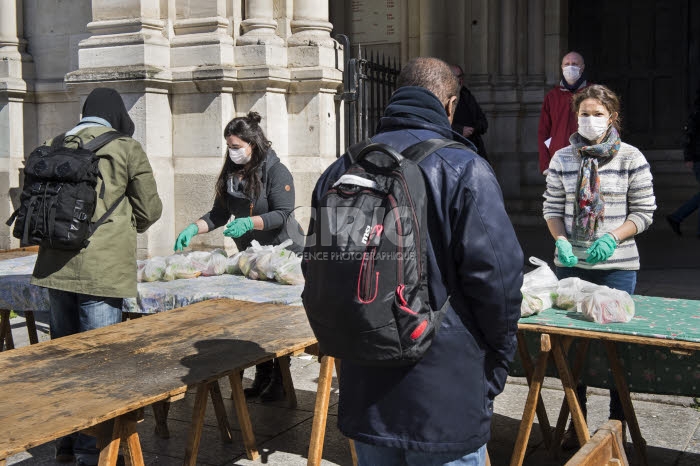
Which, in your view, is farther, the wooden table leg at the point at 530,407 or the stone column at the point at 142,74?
the stone column at the point at 142,74

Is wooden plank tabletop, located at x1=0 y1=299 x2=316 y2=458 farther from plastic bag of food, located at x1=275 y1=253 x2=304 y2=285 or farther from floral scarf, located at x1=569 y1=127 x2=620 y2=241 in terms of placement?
floral scarf, located at x1=569 y1=127 x2=620 y2=241

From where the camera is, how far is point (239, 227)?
544 centimetres

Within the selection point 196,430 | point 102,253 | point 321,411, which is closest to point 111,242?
point 102,253

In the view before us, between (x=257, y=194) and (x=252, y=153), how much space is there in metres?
0.24

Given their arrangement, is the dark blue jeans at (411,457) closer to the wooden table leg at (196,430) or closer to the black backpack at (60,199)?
the wooden table leg at (196,430)

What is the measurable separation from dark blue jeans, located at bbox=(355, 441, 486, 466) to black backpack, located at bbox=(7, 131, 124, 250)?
2.02 m

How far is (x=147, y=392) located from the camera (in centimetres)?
326

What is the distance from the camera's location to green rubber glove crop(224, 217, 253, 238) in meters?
5.44

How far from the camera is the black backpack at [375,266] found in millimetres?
2566

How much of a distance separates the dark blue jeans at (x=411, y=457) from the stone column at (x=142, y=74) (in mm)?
5508

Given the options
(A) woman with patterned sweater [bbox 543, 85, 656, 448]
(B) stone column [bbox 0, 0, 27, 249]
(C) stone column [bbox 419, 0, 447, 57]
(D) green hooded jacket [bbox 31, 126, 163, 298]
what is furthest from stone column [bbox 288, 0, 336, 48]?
(C) stone column [bbox 419, 0, 447, 57]

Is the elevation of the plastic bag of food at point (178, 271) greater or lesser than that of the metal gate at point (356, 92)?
lesser

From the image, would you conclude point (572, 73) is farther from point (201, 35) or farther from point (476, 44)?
point (476, 44)

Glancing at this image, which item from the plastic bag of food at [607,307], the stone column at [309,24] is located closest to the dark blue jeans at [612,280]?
the plastic bag of food at [607,307]
